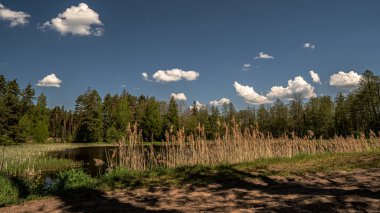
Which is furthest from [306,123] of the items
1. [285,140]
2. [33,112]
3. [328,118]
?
[33,112]

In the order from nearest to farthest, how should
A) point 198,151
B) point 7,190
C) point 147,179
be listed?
1. point 147,179
2. point 7,190
3. point 198,151

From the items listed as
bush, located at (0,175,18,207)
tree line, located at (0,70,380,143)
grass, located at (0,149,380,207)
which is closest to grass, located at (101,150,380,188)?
grass, located at (0,149,380,207)

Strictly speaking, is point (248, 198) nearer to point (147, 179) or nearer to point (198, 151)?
point (147, 179)

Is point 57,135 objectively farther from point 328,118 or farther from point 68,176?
point 68,176

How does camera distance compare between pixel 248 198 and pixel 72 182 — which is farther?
pixel 72 182

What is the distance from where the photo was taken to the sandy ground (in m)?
4.08

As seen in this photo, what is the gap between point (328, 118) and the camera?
53469 mm

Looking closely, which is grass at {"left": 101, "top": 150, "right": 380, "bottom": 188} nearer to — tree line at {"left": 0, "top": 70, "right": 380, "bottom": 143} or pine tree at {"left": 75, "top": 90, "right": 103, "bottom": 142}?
tree line at {"left": 0, "top": 70, "right": 380, "bottom": 143}

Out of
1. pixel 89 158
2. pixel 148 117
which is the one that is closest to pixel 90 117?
pixel 148 117

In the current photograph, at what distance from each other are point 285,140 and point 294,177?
670 cm

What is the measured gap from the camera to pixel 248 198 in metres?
5.07

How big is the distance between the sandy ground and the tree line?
106 feet

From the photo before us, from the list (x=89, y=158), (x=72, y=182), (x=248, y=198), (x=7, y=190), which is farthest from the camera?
(x=89, y=158)

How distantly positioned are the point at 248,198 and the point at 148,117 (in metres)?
57.4
